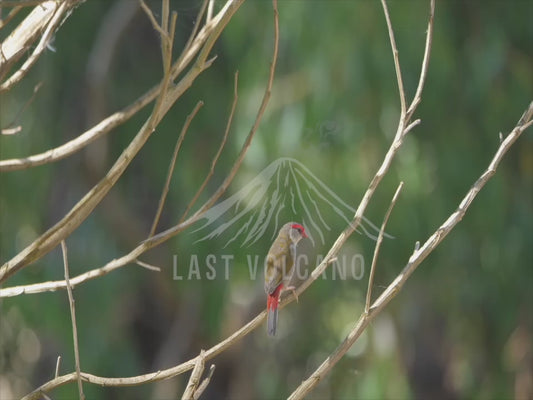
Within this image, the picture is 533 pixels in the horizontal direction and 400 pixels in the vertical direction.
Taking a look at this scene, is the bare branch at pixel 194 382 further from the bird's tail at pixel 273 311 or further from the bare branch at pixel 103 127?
the bare branch at pixel 103 127

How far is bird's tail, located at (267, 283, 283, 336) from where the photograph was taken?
1264 millimetres

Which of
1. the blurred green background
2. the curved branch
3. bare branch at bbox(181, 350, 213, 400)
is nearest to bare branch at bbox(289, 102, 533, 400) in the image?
bare branch at bbox(181, 350, 213, 400)

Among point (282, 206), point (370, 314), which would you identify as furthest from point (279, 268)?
point (282, 206)

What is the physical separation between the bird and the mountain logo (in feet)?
5.57

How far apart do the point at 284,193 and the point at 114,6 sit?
97.8 inches

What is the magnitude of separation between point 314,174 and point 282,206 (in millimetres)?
747

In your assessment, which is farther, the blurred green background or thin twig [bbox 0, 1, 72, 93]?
the blurred green background

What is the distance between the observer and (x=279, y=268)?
4.46 feet

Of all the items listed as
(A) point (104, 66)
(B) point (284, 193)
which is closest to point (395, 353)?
(B) point (284, 193)

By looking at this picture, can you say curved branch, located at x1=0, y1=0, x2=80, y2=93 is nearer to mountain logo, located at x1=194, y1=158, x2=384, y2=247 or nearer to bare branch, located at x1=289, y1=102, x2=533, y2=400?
bare branch, located at x1=289, y1=102, x2=533, y2=400

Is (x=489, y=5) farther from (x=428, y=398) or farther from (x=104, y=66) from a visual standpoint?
(x=428, y=398)

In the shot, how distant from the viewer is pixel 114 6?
16.8 ft

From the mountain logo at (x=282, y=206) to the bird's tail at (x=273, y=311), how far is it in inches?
70.5

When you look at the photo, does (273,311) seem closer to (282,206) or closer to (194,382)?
(194,382)
